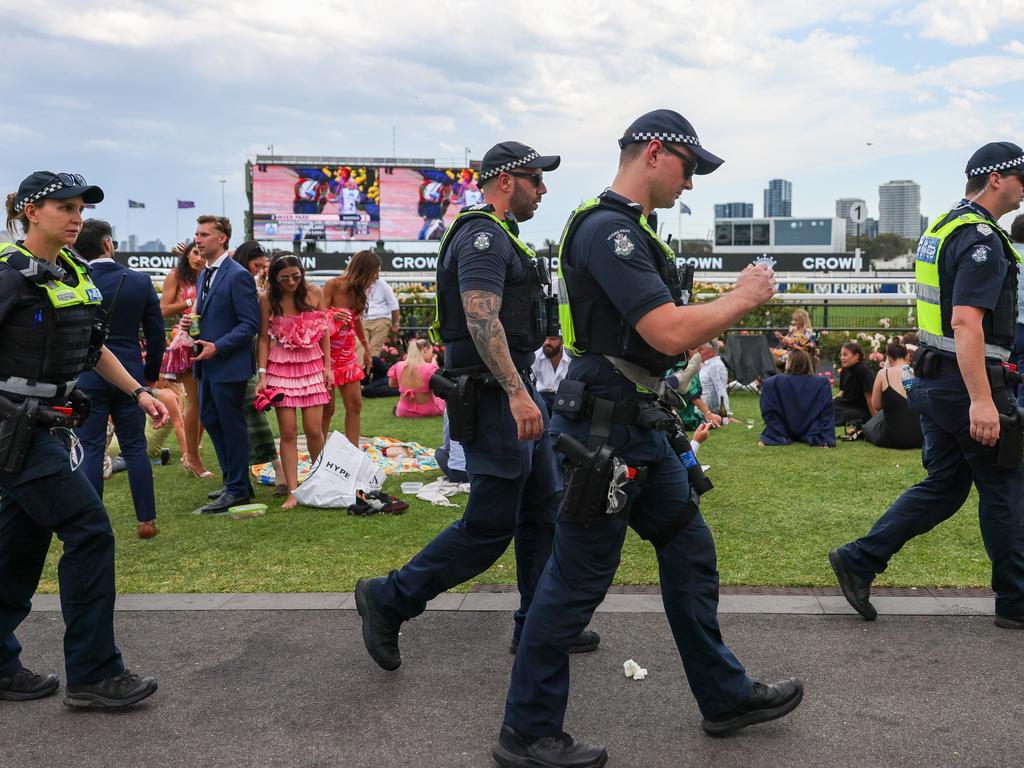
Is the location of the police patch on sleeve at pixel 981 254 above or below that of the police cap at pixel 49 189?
below

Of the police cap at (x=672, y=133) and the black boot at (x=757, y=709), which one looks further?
the black boot at (x=757, y=709)

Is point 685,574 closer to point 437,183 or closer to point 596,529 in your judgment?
point 596,529

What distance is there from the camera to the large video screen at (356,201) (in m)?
51.0

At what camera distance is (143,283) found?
611 centimetres

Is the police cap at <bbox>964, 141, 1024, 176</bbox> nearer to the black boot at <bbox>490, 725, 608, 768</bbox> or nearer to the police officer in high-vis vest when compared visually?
the police officer in high-vis vest

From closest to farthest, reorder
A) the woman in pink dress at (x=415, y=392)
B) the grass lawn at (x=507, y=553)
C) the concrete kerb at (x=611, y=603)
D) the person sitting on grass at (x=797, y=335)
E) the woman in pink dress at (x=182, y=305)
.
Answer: the concrete kerb at (x=611, y=603) < the grass lawn at (x=507, y=553) < the woman in pink dress at (x=182, y=305) < the woman in pink dress at (x=415, y=392) < the person sitting on grass at (x=797, y=335)

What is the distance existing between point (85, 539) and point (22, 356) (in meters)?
0.68

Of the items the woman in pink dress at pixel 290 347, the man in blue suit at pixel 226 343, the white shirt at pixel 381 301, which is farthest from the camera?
the white shirt at pixel 381 301

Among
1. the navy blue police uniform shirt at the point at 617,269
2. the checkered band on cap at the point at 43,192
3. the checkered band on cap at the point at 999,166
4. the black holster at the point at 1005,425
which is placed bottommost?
the black holster at the point at 1005,425

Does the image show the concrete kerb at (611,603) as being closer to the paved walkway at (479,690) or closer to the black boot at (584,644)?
the paved walkway at (479,690)

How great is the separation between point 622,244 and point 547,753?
61.7 inches

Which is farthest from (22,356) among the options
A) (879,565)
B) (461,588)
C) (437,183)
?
(437,183)

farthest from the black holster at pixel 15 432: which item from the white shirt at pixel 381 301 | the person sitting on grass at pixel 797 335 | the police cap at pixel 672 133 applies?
the person sitting on grass at pixel 797 335

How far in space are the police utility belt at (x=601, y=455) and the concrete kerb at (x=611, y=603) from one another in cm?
153
